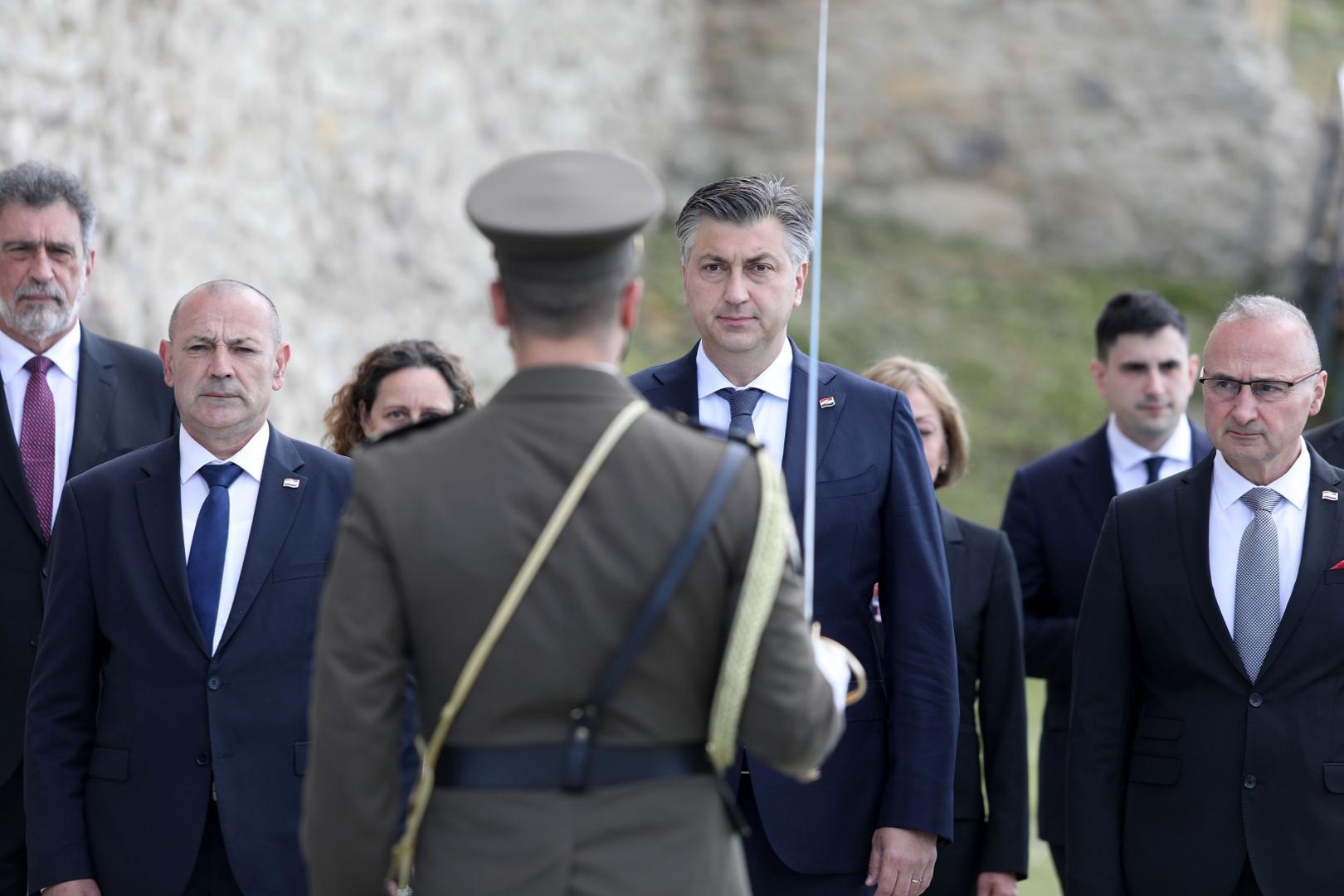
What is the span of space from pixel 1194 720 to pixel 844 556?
2.62 ft

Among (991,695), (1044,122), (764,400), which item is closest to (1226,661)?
(991,695)

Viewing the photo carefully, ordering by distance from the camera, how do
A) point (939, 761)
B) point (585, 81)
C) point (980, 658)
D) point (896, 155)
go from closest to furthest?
point (939, 761)
point (980, 658)
point (585, 81)
point (896, 155)

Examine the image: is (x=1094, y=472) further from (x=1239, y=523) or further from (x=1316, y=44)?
(x=1316, y=44)

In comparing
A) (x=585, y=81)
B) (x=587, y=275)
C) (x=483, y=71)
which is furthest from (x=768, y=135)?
(x=587, y=275)

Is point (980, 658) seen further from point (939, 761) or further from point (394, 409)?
point (394, 409)

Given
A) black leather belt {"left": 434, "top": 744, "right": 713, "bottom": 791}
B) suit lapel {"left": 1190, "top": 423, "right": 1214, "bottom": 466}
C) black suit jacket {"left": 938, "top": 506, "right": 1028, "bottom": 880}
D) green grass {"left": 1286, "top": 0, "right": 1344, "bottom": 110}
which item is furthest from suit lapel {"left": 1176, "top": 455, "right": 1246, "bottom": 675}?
green grass {"left": 1286, "top": 0, "right": 1344, "bottom": 110}

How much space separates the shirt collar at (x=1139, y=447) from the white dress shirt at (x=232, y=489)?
8.57 ft

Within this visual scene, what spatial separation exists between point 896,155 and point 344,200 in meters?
5.06

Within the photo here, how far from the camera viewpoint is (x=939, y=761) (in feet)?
11.7

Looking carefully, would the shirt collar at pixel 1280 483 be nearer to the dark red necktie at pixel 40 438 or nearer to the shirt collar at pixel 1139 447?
the shirt collar at pixel 1139 447

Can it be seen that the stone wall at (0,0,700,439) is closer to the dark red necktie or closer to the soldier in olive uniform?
the dark red necktie

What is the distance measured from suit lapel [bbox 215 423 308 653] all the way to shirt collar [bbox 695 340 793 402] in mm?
861

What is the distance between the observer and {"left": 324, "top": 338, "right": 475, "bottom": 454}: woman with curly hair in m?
4.52

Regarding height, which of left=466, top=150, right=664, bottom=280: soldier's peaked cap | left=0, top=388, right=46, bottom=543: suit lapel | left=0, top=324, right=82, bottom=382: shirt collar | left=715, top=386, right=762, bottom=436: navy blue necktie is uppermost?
left=466, top=150, right=664, bottom=280: soldier's peaked cap
